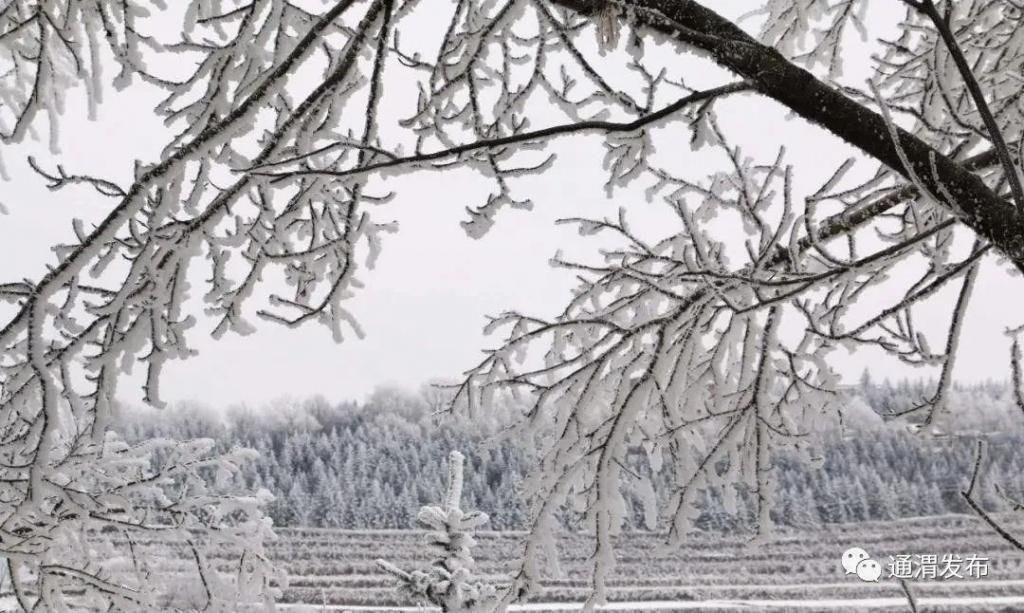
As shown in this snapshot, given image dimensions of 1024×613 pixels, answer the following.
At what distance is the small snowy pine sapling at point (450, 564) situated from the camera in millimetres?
5645

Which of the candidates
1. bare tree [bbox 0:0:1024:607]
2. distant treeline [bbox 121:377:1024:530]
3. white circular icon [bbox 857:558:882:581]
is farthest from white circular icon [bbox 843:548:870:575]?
distant treeline [bbox 121:377:1024:530]

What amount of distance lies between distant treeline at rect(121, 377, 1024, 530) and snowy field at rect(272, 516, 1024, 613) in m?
0.45

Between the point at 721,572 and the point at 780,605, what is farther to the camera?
the point at 721,572

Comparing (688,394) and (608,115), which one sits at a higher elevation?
(608,115)

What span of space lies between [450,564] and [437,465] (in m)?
8.81

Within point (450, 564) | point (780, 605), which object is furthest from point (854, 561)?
point (780, 605)

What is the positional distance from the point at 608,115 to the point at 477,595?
15.2ft

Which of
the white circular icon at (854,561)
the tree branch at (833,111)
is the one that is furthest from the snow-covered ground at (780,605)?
the tree branch at (833,111)

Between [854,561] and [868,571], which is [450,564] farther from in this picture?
[868,571]

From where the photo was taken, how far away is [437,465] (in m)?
14.6

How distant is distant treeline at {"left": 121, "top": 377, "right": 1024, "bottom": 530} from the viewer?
12.9 meters

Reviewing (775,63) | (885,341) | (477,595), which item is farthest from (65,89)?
(477,595)

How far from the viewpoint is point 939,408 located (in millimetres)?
1664

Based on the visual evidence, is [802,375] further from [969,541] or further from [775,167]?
[969,541]
